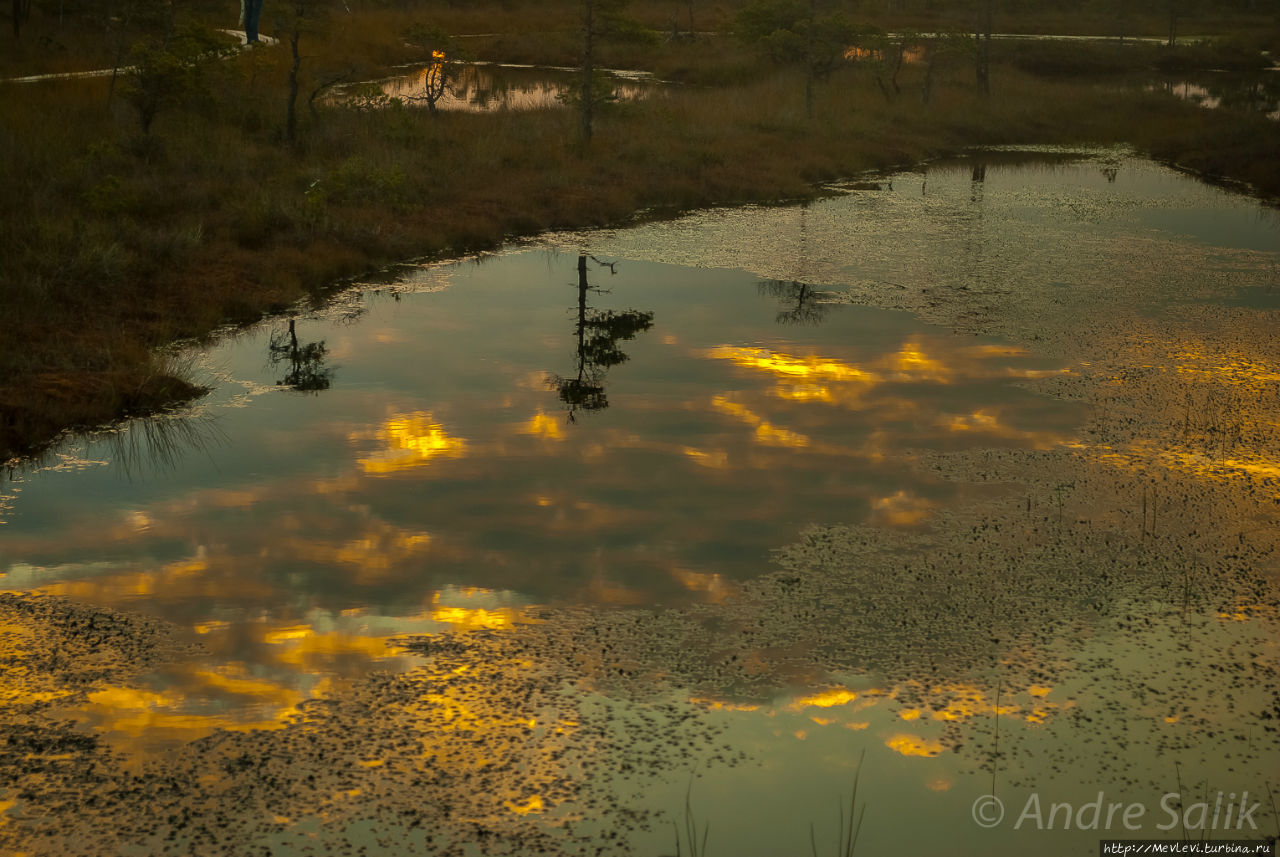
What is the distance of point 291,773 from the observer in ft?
15.7

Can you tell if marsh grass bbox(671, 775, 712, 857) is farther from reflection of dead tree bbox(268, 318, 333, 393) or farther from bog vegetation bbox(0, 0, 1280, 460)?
reflection of dead tree bbox(268, 318, 333, 393)

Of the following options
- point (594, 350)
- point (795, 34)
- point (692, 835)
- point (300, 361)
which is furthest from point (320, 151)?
point (795, 34)

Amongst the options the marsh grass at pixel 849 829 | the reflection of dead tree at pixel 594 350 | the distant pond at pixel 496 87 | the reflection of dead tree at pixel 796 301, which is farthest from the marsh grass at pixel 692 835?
the distant pond at pixel 496 87

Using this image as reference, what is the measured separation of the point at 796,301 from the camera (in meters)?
13.5

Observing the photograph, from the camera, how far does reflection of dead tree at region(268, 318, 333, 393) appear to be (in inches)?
408

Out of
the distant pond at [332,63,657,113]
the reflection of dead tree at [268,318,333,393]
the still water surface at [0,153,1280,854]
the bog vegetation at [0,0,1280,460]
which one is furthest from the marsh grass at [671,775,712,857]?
the distant pond at [332,63,657,113]

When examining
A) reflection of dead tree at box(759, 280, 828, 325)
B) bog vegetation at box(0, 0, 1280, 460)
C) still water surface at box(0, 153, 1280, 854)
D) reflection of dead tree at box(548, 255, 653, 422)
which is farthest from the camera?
reflection of dead tree at box(759, 280, 828, 325)

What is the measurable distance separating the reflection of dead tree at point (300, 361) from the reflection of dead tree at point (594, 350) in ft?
6.50

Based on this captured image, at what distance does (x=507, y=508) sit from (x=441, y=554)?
0.83m

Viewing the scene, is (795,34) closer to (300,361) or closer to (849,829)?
(300,361)

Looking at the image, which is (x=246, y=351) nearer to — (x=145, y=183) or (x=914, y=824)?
(x=145, y=183)

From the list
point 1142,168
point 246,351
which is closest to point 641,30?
A: point 1142,168

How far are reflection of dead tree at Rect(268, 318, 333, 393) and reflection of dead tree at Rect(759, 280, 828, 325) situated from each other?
4622 millimetres

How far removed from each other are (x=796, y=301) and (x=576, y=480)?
19.8 ft
